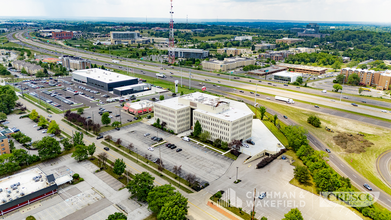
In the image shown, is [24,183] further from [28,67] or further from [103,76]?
[28,67]

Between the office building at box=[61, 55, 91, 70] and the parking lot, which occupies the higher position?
the office building at box=[61, 55, 91, 70]

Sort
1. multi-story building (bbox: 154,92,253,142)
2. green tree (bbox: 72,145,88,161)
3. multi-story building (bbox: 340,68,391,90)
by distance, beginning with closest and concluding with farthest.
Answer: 1. green tree (bbox: 72,145,88,161)
2. multi-story building (bbox: 154,92,253,142)
3. multi-story building (bbox: 340,68,391,90)

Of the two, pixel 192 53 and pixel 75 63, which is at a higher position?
pixel 192 53

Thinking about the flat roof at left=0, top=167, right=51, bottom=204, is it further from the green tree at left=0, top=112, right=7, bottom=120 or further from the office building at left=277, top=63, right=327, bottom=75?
the office building at left=277, top=63, right=327, bottom=75

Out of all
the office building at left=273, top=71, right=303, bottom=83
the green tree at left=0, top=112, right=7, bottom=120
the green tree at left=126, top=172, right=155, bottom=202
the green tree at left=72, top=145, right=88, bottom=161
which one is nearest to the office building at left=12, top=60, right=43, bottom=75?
the green tree at left=0, top=112, right=7, bottom=120

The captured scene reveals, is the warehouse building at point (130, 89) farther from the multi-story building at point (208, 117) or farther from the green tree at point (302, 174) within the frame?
the green tree at point (302, 174)

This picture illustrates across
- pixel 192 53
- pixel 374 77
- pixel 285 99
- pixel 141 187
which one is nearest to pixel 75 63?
pixel 192 53
